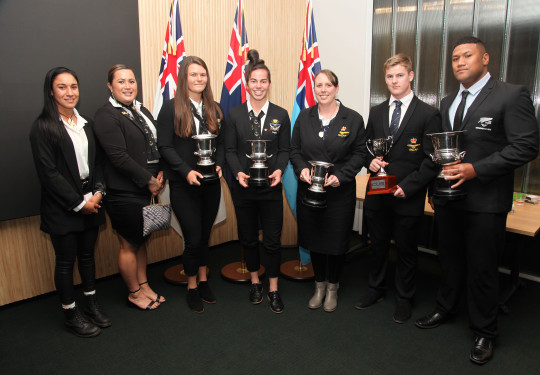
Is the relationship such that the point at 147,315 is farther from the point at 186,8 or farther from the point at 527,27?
the point at 527,27

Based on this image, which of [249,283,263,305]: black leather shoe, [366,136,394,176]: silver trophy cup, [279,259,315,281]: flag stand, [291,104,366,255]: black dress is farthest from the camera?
[279,259,315,281]: flag stand

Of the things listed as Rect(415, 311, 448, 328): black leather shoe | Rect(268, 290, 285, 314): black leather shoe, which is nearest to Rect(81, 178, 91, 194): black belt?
Rect(268, 290, 285, 314): black leather shoe

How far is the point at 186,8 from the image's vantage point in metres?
3.84

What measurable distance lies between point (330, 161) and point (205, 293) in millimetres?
1524

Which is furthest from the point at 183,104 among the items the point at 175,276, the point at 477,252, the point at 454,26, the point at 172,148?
the point at 454,26

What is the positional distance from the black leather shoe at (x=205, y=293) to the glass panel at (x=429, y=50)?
3.16m

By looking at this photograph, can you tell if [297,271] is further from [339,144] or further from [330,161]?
[339,144]

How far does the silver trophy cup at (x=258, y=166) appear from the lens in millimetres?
2691

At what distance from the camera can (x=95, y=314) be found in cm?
279

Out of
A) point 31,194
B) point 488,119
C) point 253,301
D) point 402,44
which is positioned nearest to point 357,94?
point 402,44

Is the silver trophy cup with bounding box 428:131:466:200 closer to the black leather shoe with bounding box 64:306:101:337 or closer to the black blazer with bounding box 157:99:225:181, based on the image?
the black blazer with bounding box 157:99:225:181

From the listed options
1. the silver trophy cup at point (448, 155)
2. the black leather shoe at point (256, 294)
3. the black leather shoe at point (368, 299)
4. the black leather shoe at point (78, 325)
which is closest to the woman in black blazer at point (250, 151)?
the black leather shoe at point (256, 294)

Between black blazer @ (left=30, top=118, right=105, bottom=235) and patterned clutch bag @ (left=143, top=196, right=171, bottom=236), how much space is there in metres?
0.42

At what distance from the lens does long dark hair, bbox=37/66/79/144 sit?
7.70 feet
